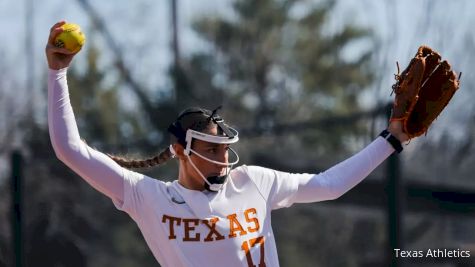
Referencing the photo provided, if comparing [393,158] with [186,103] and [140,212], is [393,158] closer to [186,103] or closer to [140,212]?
[140,212]

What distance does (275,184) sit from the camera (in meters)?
3.96

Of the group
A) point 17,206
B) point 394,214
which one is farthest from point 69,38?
point 394,214

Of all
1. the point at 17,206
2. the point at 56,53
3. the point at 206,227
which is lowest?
the point at 17,206

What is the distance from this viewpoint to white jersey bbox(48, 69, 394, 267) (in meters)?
3.75

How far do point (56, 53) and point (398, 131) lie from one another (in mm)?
1321

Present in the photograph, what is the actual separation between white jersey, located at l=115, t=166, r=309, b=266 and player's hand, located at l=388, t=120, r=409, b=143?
543 millimetres

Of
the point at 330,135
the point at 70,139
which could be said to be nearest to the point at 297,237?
the point at 330,135

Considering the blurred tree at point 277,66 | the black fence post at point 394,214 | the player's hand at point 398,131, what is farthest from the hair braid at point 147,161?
the blurred tree at point 277,66

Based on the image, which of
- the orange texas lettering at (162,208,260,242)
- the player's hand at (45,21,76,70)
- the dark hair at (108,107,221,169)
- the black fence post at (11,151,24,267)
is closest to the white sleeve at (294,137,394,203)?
the orange texas lettering at (162,208,260,242)

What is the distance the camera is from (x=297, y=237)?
8.07 m

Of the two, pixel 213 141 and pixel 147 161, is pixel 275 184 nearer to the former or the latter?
pixel 213 141

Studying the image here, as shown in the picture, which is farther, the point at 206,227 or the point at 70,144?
the point at 206,227

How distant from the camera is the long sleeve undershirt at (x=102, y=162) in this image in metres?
3.51

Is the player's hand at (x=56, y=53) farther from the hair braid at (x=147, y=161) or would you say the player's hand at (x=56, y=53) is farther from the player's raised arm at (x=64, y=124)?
the hair braid at (x=147, y=161)
